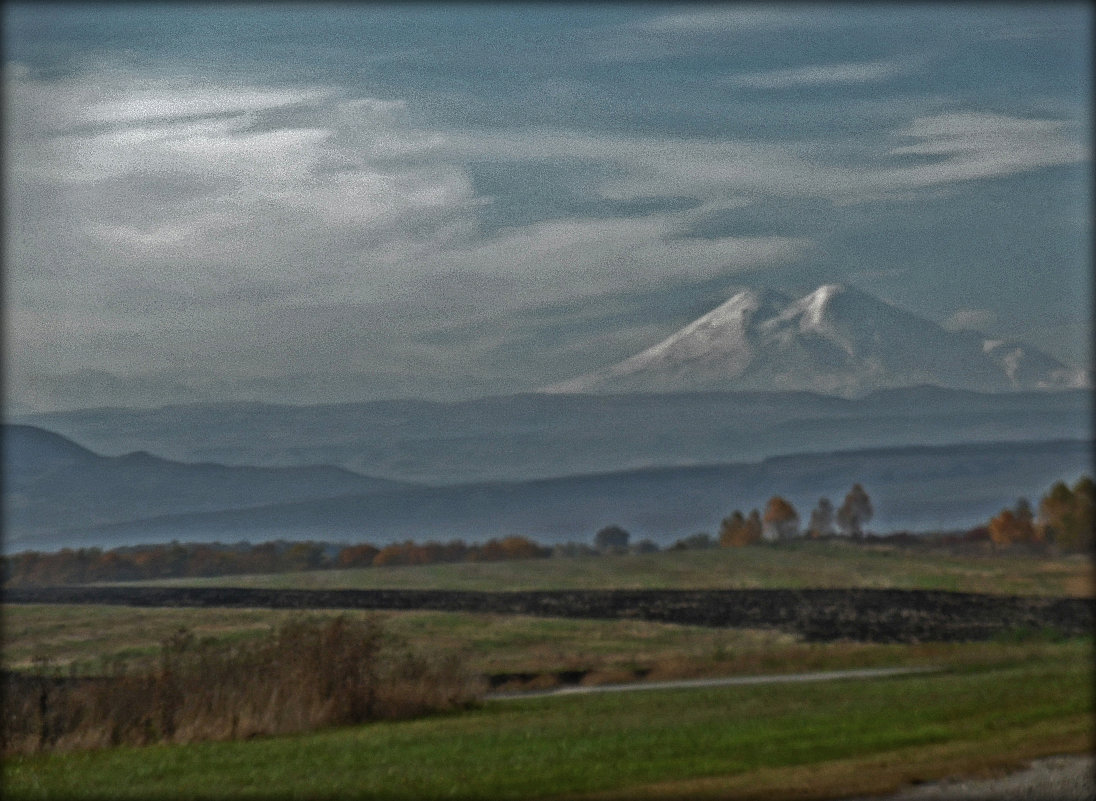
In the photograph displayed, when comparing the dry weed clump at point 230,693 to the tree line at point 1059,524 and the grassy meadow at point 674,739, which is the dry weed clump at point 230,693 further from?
the tree line at point 1059,524

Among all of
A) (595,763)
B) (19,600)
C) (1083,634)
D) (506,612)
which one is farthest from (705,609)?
(595,763)

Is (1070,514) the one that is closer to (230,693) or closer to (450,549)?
(450,549)

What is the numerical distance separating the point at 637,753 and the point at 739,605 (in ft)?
153

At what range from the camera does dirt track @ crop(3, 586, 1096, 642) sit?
158ft

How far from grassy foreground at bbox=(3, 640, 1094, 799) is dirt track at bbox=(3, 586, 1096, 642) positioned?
24069 millimetres

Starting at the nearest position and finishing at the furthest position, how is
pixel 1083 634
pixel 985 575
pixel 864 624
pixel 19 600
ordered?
pixel 1083 634 < pixel 864 624 < pixel 19 600 < pixel 985 575

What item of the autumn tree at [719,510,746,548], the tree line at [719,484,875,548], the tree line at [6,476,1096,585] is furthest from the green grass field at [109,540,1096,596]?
the tree line at [719,484,875,548]

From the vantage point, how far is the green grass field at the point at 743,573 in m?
73.9

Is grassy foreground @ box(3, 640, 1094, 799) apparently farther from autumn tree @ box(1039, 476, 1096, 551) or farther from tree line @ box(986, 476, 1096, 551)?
autumn tree @ box(1039, 476, 1096, 551)

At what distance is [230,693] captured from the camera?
21.2 metres

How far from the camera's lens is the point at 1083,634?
40.9 m

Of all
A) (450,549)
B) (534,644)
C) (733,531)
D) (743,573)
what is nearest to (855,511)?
(733,531)

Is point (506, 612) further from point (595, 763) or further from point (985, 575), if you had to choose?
point (595, 763)

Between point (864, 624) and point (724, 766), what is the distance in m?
36.7
